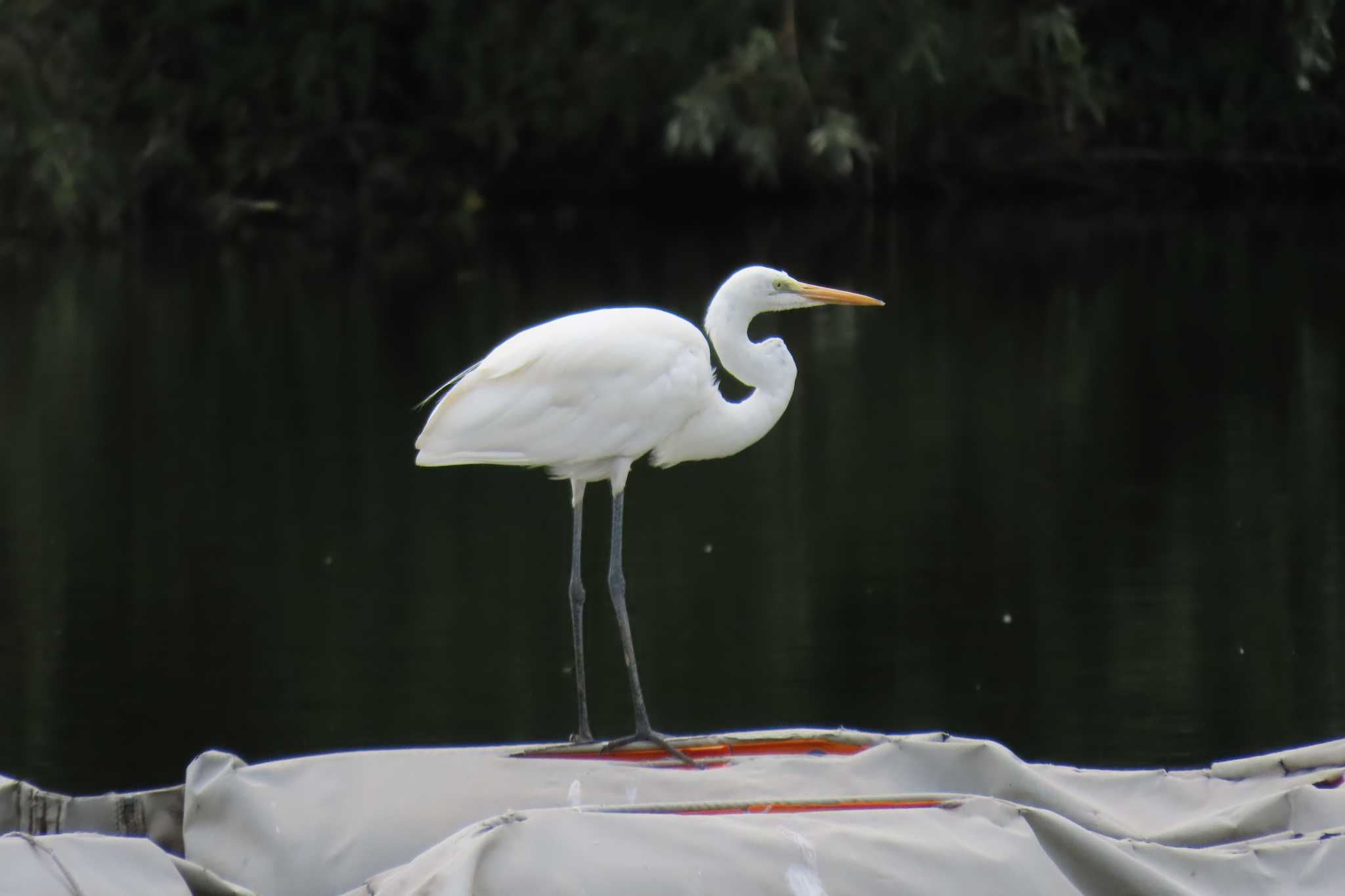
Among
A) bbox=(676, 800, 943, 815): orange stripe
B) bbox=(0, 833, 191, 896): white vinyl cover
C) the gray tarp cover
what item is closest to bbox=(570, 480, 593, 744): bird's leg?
the gray tarp cover

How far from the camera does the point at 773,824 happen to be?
314cm

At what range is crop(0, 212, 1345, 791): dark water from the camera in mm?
5461

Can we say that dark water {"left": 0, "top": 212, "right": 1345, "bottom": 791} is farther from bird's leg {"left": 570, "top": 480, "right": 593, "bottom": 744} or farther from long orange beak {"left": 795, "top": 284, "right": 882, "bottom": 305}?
long orange beak {"left": 795, "top": 284, "right": 882, "bottom": 305}

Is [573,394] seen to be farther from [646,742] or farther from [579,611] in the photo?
[646,742]

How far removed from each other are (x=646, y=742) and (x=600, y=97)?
14102mm

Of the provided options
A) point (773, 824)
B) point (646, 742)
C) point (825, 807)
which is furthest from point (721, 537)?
point (773, 824)

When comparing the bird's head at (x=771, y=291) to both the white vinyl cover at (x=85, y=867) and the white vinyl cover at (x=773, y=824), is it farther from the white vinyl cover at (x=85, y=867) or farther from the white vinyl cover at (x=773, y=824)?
the white vinyl cover at (x=85, y=867)

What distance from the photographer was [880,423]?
9273 millimetres

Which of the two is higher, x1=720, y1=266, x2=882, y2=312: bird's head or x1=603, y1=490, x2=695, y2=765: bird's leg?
x1=720, y1=266, x2=882, y2=312: bird's head

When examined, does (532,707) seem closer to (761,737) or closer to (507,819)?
(761,737)

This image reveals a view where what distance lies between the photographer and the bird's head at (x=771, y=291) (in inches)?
162

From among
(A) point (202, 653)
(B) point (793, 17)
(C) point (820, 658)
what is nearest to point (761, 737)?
(C) point (820, 658)

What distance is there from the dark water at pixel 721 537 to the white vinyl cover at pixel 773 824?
1294 millimetres

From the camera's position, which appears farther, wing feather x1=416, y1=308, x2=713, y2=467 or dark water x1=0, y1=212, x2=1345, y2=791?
dark water x1=0, y1=212, x2=1345, y2=791
